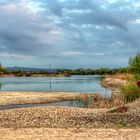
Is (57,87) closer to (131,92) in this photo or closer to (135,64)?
(135,64)

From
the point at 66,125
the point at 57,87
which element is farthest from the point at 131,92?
the point at 57,87

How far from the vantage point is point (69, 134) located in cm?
1775

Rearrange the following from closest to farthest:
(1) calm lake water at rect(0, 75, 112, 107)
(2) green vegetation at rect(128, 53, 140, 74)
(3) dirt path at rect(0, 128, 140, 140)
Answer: (3) dirt path at rect(0, 128, 140, 140) < (1) calm lake water at rect(0, 75, 112, 107) < (2) green vegetation at rect(128, 53, 140, 74)

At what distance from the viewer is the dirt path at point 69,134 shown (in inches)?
661

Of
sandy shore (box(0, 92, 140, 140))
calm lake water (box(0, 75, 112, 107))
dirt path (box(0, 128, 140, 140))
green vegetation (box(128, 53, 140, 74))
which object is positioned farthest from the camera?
green vegetation (box(128, 53, 140, 74))

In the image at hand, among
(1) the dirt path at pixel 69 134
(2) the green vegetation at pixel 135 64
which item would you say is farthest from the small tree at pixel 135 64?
(1) the dirt path at pixel 69 134

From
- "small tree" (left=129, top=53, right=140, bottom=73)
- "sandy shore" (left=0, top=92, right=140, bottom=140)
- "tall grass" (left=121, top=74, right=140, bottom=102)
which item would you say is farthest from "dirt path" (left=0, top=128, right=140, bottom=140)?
"small tree" (left=129, top=53, right=140, bottom=73)

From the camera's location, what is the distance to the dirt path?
1680 centimetres

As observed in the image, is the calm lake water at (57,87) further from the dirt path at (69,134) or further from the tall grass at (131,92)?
the dirt path at (69,134)

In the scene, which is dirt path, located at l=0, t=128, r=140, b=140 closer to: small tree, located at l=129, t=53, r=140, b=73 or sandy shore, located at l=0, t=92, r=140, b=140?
sandy shore, located at l=0, t=92, r=140, b=140

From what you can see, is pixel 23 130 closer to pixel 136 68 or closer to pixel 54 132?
pixel 54 132

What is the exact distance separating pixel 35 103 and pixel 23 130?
22044mm

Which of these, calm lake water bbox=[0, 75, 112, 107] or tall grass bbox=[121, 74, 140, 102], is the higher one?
tall grass bbox=[121, 74, 140, 102]

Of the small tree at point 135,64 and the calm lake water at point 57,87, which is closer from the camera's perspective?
the calm lake water at point 57,87
